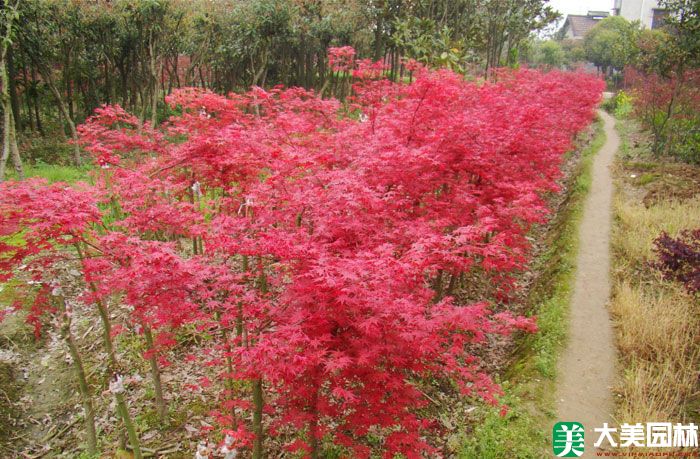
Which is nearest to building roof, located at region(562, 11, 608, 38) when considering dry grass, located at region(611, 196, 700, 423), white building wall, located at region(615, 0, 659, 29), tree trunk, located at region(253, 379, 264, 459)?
white building wall, located at region(615, 0, 659, 29)

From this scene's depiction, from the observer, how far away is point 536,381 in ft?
16.3

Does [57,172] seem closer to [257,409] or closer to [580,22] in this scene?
[257,409]

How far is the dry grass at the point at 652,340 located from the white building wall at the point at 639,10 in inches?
2023

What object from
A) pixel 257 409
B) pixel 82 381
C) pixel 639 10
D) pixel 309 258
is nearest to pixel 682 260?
pixel 309 258

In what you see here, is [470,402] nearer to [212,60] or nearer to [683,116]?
[683,116]

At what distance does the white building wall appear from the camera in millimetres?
45906

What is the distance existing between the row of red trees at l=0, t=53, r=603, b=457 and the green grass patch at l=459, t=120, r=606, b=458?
1.40 feet

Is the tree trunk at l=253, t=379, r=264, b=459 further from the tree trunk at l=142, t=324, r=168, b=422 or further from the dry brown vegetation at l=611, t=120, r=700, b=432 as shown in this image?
the dry brown vegetation at l=611, t=120, r=700, b=432

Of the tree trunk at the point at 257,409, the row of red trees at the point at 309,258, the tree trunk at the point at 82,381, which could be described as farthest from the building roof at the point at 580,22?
the tree trunk at the point at 82,381

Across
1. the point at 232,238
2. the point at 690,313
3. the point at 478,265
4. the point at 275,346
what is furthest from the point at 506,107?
the point at 275,346

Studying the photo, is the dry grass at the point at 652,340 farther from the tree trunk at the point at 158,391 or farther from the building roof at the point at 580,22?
the building roof at the point at 580,22

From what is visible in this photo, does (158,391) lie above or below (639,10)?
below

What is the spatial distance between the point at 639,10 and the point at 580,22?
9.78 m

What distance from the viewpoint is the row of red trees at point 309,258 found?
323 centimetres
